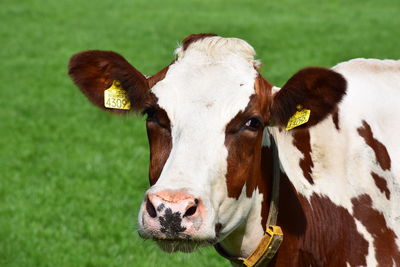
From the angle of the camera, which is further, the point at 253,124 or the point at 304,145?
the point at 304,145

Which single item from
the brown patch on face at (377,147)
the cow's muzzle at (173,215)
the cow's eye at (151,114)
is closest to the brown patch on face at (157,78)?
the cow's eye at (151,114)

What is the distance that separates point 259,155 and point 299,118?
280mm

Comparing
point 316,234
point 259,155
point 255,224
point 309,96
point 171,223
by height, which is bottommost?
point 316,234

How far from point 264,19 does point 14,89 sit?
27.5 feet

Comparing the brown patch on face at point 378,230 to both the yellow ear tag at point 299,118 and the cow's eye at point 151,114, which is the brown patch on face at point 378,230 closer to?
the yellow ear tag at point 299,118

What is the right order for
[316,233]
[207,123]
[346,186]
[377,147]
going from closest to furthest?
[207,123], [316,233], [346,186], [377,147]

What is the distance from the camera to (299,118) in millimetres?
3963

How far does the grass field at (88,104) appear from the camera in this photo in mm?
7168

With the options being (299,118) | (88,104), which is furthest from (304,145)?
(88,104)

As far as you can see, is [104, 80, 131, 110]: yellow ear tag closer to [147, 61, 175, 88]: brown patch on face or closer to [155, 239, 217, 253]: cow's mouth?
[147, 61, 175, 88]: brown patch on face

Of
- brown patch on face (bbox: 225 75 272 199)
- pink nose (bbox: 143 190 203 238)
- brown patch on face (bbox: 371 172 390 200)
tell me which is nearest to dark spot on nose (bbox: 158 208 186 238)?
pink nose (bbox: 143 190 203 238)

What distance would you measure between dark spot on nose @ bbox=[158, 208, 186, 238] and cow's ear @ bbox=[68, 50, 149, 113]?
0.85 m

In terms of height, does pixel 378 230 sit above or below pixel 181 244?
below

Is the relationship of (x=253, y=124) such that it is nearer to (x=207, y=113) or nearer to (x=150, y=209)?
(x=207, y=113)
